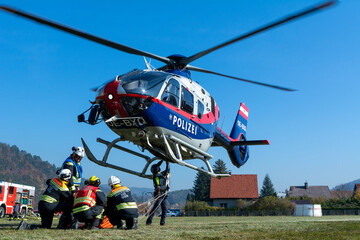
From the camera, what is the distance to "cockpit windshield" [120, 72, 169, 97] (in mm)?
11978

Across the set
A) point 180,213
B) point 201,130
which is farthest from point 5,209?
point 180,213

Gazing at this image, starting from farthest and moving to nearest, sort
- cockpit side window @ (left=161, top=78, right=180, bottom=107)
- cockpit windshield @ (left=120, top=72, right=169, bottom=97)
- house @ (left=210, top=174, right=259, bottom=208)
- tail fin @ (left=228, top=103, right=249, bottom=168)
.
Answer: house @ (left=210, top=174, right=259, bottom=208) → tail fin @ (left=228, top=103, right=249, bottom=168) → cockpit side window @ (left=161, top=78, right=180, bottom=107) → cockpit windshield @ (left=120, top=72, right=169, bottom=97)

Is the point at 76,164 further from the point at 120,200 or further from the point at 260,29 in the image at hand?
the point at 260,29

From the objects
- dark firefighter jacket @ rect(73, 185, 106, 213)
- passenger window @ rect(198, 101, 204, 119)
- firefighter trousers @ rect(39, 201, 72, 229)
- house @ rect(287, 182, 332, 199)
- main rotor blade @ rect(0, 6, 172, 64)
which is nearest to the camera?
main rotor blade @ rect(0, 6, 172, 64)

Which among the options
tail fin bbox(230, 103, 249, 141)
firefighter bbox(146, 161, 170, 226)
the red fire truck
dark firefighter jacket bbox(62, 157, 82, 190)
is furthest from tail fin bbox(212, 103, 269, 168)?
the red fire truck

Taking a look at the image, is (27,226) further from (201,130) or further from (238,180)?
(238,180)

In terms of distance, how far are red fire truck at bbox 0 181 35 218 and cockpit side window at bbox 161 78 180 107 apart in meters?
15.7

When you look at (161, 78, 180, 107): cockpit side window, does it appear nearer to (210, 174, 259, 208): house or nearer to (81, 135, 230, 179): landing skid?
(81, 135, 230, 179): landing skid

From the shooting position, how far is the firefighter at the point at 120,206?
9125mm

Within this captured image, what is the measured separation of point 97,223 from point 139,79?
16.9 feet

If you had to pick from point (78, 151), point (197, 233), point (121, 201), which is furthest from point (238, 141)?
point (197, 233)

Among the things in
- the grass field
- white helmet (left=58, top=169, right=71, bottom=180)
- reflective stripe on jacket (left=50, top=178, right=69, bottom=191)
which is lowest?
the grass field

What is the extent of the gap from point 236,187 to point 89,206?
64.8m

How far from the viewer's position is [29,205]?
27.6 meters
